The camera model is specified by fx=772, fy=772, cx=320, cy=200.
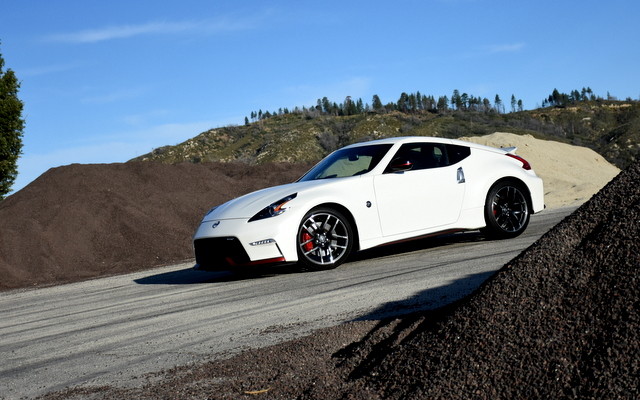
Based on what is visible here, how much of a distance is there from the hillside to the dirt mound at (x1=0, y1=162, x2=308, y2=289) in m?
49.6

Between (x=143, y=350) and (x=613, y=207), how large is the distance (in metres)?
3.69

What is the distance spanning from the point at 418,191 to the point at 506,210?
1569mm

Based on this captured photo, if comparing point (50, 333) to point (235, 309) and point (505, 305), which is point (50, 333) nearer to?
point (235, 309)

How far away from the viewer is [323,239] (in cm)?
981

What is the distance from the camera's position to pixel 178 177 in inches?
909

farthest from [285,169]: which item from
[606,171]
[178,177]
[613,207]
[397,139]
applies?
[613,207]

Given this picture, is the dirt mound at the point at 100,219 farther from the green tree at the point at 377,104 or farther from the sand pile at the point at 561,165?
the green tree at the point at 377,104

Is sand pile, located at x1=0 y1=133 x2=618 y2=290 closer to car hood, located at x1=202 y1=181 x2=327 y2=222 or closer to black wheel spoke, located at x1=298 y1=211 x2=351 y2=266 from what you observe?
car hood, located at x1=202 y1=181 x2=327 y2=222

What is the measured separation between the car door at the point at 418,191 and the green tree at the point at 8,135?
25274 mm

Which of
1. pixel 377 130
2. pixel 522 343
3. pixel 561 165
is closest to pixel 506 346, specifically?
pixel 522 343

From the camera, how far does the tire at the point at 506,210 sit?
10797mm

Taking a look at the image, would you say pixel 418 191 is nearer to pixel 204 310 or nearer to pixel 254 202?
pixel 254 202

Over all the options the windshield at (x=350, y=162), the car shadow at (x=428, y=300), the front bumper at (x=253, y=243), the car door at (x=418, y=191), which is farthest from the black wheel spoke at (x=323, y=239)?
the car shadow at (x=428, y=300)

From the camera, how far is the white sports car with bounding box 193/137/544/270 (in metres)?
9.61
